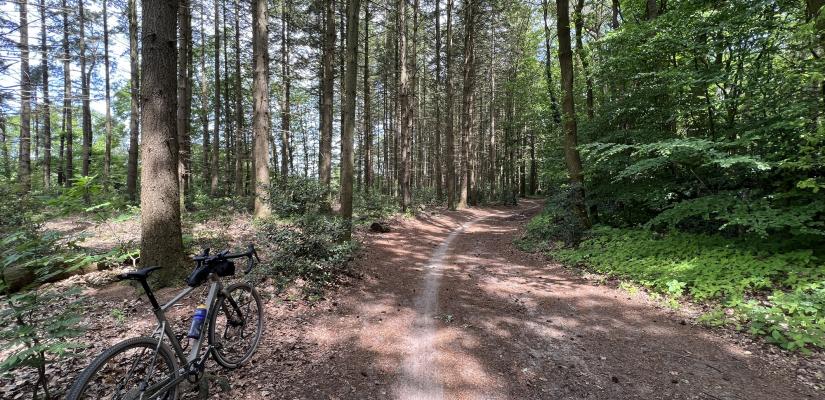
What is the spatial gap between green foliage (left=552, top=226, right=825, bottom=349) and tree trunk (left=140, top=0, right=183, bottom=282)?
842 cm

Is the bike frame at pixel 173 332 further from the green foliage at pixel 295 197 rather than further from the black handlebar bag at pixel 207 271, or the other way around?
the green foliage at pixel 295 197

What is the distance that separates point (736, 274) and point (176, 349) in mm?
8007

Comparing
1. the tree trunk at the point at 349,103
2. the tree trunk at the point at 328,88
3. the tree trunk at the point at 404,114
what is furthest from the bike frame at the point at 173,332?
the tree trunk at the point at 404,114

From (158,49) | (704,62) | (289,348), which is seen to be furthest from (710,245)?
(158,49)

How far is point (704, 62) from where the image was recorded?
7.99m

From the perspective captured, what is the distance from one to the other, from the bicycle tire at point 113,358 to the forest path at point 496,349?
2.79ft

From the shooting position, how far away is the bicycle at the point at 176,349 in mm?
2555

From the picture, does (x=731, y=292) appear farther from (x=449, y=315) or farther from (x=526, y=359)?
(x=449, y=315)

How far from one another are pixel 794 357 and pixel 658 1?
41.3ft

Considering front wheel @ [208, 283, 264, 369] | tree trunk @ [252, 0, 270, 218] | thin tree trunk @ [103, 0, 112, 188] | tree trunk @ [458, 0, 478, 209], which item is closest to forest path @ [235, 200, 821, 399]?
front wheel @ [208, 283, 264, 369]

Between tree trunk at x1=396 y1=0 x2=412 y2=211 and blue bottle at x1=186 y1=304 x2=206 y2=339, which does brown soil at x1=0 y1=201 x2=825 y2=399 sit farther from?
tree trunk at x1=396 y1=0 x2=412 y2=211

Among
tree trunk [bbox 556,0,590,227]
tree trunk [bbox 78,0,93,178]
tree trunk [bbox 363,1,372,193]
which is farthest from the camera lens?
tree trunk [bbox 78,0,93,178]

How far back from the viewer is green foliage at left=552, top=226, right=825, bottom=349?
14.7 ft

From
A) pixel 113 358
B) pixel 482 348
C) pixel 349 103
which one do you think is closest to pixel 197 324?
pixel 113 358
